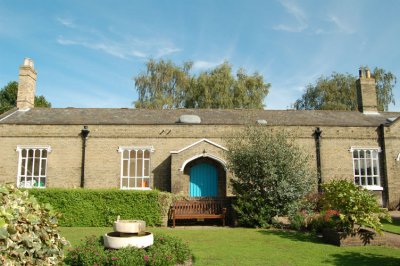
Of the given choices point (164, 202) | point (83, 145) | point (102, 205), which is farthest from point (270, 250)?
point (83, 145)

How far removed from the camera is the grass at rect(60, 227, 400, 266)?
9.09 m

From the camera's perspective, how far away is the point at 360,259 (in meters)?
9.43

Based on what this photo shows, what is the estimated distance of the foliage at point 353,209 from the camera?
11094 mm

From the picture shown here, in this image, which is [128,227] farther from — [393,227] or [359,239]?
[393,227]

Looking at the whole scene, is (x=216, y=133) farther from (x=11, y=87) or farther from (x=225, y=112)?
(x=11, y=87)

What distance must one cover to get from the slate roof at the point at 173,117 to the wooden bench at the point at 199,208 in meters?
6.34

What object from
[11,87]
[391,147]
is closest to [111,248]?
[391,147]

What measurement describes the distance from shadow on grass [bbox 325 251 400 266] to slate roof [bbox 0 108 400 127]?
458 inches

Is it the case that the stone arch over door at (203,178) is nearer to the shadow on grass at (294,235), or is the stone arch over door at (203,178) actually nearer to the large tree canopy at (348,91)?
the shadow on grass at (294,235)

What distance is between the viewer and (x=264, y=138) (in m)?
14.9

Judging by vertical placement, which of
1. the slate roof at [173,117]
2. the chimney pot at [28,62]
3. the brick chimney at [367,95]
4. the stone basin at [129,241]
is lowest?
the stone basin at [129,241]

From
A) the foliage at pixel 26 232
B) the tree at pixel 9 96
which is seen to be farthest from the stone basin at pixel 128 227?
the tree at pixel 9 96

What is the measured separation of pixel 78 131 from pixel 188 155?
6734mm

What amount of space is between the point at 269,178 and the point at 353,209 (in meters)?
3.87
